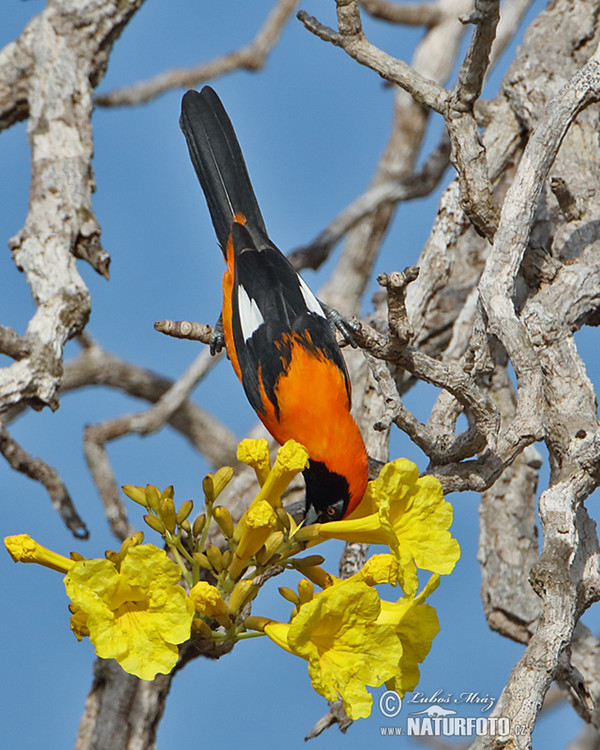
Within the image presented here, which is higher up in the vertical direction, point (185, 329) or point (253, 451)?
point (185, 329)

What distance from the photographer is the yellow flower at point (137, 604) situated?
221 centimetres

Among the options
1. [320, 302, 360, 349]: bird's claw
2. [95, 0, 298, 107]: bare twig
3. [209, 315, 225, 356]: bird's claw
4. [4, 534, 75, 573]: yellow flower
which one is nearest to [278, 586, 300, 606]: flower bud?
[4, 534, 75, 573]: yellow flower

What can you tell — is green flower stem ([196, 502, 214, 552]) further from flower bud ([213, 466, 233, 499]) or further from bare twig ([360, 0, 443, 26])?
bare twig ([360, 0, 443, 26])

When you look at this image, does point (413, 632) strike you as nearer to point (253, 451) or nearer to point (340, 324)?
point (253, 451)

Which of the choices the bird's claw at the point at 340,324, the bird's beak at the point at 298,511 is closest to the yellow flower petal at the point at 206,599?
the bird's beak at the point at 298,511

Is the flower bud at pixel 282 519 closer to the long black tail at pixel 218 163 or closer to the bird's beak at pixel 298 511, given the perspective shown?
the bird's beak at pixel 298 511

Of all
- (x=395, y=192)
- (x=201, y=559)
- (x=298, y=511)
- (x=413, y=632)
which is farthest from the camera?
(x=395, y=192)

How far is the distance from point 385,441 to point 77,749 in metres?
2.40

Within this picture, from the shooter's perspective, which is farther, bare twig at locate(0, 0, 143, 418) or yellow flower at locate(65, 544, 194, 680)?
bare twig at locate(0, 0, 143, 418)

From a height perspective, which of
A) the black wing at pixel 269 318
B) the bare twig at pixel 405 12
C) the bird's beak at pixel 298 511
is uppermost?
the bare twig at pixel 405 12

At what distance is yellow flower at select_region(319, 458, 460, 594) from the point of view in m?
2.49

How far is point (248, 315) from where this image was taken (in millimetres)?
4062

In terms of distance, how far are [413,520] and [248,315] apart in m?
1.75

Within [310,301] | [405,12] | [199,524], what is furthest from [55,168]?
[405,12]
